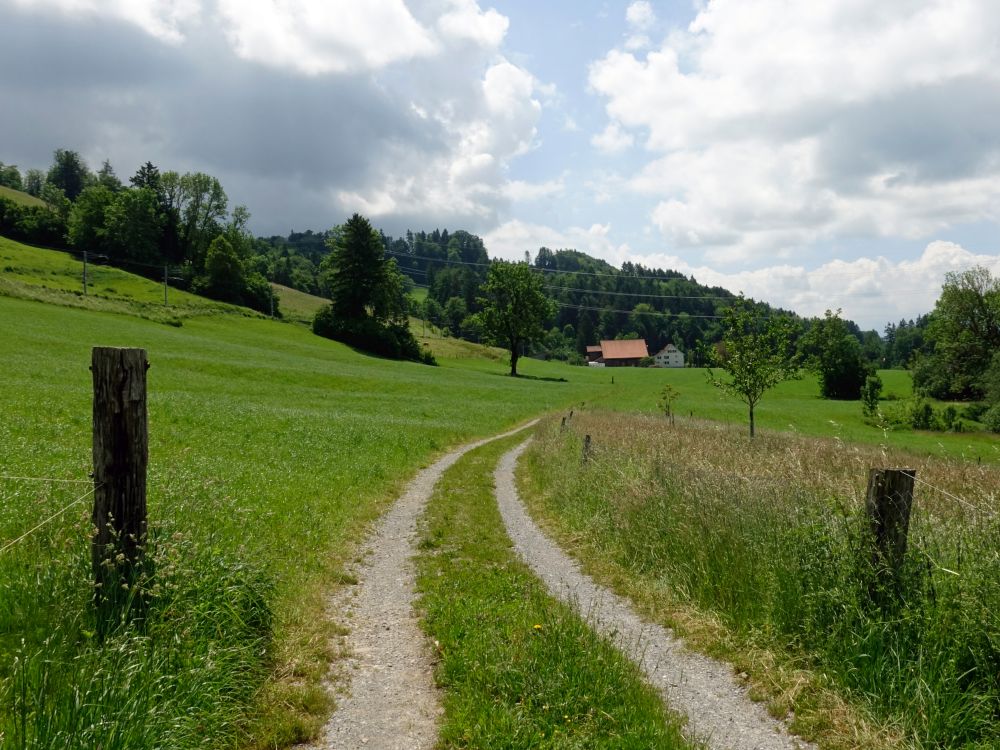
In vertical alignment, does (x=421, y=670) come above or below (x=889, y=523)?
below

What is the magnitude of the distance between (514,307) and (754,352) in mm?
58905

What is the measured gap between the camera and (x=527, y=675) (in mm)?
5555

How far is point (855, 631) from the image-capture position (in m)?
5.74

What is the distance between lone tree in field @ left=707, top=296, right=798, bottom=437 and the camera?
2598 centimetres

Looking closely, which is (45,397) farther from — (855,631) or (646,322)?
(646,322)

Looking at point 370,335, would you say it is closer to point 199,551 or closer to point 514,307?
point 514,307

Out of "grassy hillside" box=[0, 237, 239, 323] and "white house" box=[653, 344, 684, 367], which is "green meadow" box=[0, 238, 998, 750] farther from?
"white house" box=[653, 344, 684, 367]

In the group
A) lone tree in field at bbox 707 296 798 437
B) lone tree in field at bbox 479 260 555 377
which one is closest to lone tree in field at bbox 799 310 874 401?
lone tree in field at bbox 479 260 555 377

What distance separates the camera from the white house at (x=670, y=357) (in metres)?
164

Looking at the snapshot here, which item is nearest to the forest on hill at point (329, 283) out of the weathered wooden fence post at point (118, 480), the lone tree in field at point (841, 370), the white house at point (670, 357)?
the lone tree in field at point (841, 370)

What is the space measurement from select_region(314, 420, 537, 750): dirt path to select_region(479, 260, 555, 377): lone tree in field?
7350cm

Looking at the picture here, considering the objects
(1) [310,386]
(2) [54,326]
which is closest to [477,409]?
(1) [310,386]

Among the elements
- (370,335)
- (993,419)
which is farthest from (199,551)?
(370,335)

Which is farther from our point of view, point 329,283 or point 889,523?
point 329,283
